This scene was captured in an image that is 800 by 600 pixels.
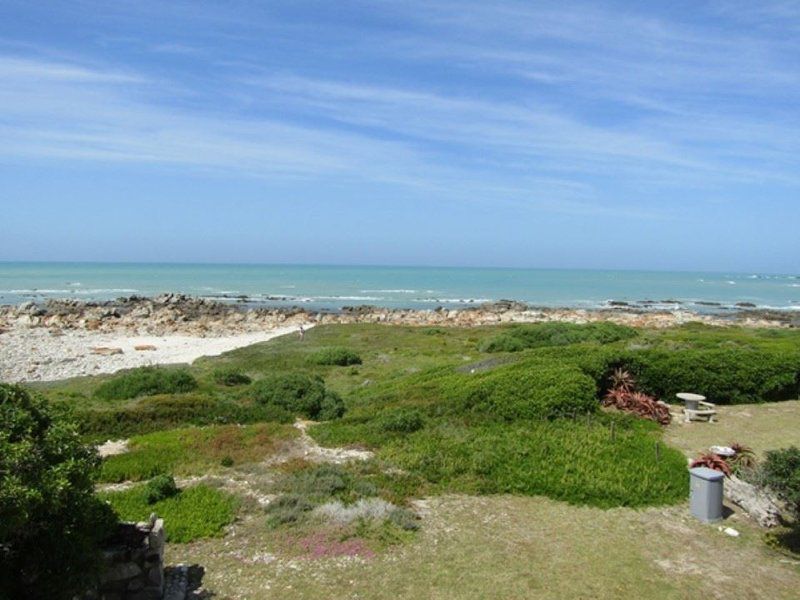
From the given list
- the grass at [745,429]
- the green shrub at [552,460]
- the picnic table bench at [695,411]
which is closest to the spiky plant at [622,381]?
the picnic table bench at [695,411]

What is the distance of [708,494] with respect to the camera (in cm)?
1354

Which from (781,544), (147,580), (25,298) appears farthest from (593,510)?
(25,298)

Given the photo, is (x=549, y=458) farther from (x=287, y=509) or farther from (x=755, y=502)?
(x=287, y=509)

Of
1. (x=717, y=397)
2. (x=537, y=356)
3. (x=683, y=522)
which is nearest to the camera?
(x=683, y=522)

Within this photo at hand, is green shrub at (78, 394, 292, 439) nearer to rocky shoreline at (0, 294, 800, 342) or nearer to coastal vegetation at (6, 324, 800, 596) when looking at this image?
coastal vegetation at (6, 324, 800, 596)

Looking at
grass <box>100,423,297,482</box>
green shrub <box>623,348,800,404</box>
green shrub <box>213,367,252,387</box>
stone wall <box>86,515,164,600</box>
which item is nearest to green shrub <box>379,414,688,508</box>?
grass <box>100,423,297,482</box>

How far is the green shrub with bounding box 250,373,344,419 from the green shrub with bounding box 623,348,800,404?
10985 mm

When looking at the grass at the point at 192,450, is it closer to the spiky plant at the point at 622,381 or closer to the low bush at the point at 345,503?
the low bush at the point at 345,503

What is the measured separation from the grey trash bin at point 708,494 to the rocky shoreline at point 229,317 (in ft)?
174

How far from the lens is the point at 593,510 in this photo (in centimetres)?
1423

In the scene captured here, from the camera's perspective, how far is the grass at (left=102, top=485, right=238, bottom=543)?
12562 mm

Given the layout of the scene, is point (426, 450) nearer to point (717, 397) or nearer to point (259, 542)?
point (259, 542)

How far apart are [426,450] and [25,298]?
99829mm

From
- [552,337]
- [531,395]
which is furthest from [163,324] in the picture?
[531,395]
